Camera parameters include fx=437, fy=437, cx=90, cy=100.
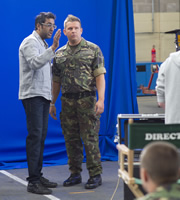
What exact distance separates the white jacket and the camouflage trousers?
276mm

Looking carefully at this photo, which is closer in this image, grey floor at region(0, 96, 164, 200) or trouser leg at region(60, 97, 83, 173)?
grey floor at region(0, 96, 164, 200)

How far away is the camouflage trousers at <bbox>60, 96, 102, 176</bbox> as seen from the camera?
391 centimetres

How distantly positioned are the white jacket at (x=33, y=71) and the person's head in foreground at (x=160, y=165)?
2.31m

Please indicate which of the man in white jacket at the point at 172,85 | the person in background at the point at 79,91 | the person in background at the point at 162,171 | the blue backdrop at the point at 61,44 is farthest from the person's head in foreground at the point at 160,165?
the blue backdrop at the point at 61,44

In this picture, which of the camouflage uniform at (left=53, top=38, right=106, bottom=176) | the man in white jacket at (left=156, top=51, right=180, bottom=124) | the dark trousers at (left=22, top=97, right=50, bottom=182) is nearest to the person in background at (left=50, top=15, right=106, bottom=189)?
the camouflage uniform at (left=53, top=38, right=106, bottom=176)

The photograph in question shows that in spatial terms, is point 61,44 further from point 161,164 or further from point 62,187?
point 161,164

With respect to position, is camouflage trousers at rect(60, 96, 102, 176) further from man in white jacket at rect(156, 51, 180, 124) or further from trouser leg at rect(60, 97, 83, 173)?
man in white jacket at rect(156, 51, 180, 124)

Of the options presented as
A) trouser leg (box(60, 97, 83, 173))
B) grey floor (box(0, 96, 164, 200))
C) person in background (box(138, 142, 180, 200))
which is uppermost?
person in background (box(138, 142, 180, 200))

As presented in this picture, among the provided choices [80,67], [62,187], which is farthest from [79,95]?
[62,187]

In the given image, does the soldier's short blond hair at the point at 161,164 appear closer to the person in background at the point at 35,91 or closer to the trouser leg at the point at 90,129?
the person in background at the point at 35,91

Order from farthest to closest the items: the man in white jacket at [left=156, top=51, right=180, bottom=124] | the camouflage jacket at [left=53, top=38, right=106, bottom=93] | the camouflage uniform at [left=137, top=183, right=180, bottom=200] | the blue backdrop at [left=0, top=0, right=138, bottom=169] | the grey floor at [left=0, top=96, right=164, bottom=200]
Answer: the blue backdrop at [left=0, top=0, right=138, bottom=169] → the camouflage jacket at [left=53, top=38, right=106, bottom=93] → the grey floor at [left=0, top=96, right=164, bottom=200] → the man in white jacket at [left=156, top=51, right=180, bottom=124] → the camouflage uniform at [left=137, top=183, right=180, bottom=200]

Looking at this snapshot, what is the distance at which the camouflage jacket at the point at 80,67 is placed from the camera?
3850 mm

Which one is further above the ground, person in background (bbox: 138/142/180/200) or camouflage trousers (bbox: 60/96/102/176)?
person in background (bbox: 138/142/180/200)

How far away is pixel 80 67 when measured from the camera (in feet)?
12.6
